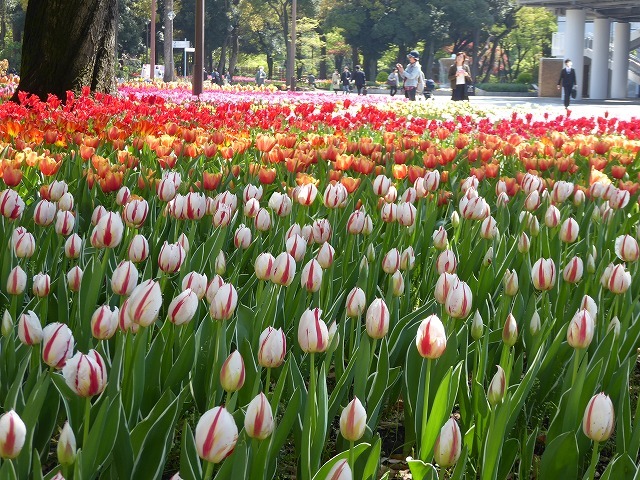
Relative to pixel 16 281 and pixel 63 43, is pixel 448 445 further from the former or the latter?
pixel 63 43

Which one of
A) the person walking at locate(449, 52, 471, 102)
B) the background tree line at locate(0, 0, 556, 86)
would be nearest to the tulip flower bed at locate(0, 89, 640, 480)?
the person walking at locate(449, 52, 471, 102)

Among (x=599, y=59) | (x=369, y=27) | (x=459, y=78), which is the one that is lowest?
(x=459, y=78)

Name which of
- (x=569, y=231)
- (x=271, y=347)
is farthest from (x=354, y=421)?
(x=569, y=231)

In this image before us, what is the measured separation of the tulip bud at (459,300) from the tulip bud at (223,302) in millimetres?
475

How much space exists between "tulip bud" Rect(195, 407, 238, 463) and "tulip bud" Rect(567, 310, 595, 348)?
830 mm

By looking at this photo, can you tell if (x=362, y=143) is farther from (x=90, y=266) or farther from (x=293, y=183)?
(x=90, y=266)

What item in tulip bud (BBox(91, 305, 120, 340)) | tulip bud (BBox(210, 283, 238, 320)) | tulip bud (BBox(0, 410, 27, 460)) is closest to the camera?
tulip bud (BBox(0, 410, 27, 460))

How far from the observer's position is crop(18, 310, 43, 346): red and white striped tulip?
69.5 inches

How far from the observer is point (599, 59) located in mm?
41688

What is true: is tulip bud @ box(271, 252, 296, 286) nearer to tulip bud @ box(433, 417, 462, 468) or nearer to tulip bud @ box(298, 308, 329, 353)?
tulip bud @ box(298, 308, 329, 353)

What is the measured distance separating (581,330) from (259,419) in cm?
75

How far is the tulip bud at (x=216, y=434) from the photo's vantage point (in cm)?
125

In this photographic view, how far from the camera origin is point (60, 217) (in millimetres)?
2729

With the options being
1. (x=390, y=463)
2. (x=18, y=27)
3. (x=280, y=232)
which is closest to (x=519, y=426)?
(x=390, y=463)
